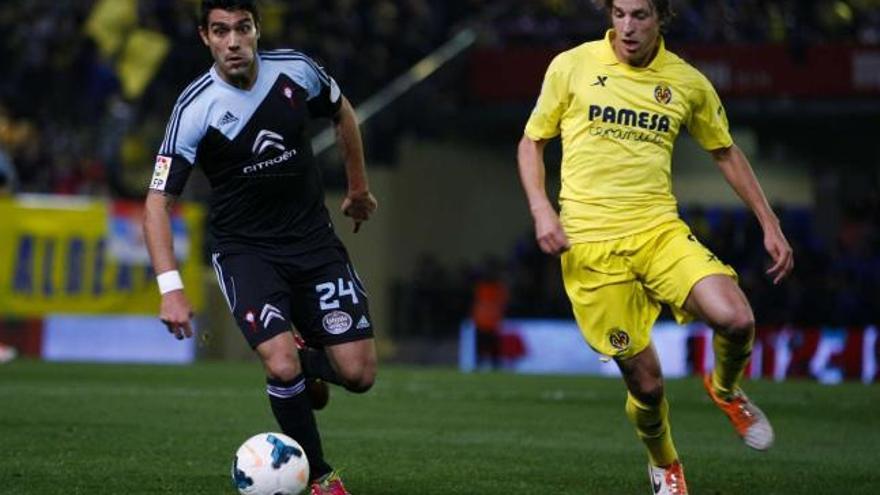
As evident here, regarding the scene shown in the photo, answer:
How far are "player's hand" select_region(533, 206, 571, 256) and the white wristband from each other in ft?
4.98

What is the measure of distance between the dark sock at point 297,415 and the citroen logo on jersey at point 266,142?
101cm

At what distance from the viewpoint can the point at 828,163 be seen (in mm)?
28438

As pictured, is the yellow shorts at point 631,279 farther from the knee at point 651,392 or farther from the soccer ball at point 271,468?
the soccer ball at point 271,468

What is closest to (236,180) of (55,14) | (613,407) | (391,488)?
(391,488)

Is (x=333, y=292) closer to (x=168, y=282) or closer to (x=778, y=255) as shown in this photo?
(x=168, y=282)

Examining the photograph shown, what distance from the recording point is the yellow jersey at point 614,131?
8.26 meters

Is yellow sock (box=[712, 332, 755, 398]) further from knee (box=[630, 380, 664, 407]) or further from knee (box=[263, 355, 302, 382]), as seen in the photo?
knee (box=[263, 355, 302, 382])

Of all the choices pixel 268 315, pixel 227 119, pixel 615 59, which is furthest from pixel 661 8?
pixel 268 315

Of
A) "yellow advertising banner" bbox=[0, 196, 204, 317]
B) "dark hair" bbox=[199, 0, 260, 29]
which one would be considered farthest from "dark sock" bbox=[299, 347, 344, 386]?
"yellow advertising banner" bbox=[0, 196, 204, 317]

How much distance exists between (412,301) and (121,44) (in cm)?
543

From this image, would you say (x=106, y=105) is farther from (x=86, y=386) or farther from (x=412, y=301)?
(x=86, y=386)

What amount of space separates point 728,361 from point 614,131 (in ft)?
3.92

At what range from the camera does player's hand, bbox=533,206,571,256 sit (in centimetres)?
763

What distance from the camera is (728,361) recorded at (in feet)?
27.6
